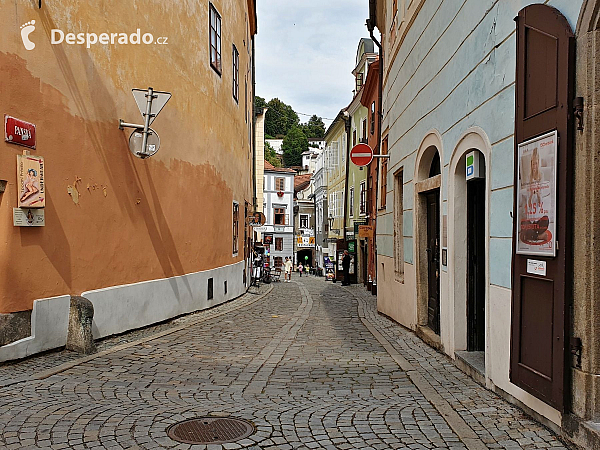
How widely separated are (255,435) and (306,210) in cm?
6574

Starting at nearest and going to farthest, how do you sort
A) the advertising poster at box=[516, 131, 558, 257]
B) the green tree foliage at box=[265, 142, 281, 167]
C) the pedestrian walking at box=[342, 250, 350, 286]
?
the advertising poster at box=[516, 131, 558, 257]
the pedestrian walking at box=[342, 250, 350, 286]
the green tree foliage at box=[265, 142, 281, 167]

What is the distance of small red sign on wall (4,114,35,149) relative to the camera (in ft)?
23.2

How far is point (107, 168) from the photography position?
9.38m

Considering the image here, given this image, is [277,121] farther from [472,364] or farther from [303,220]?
[472,364]

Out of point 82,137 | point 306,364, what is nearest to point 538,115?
point 306,364

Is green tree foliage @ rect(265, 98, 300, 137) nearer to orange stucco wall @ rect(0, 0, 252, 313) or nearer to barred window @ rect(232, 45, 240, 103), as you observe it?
barred window @ rect(232, 45, 240, 103)

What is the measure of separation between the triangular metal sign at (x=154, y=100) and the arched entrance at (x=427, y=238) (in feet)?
13.6

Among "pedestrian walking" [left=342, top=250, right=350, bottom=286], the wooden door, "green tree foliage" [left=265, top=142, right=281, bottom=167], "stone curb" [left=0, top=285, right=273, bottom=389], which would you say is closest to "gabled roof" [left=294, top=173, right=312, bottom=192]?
"green tree foliage" [left=265, top=142, right=281, bottom=167]

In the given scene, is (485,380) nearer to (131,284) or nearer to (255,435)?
(255,435)

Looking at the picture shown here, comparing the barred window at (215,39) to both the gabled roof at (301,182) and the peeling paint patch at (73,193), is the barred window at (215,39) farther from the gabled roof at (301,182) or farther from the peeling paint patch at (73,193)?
the gabled roof at (301,182)

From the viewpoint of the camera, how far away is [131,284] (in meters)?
10.1

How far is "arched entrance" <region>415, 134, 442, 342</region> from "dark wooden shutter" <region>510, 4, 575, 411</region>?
4242 millimetres

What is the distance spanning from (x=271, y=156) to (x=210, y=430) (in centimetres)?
9934

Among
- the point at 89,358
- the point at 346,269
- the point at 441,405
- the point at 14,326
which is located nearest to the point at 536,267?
the point at 441,405
